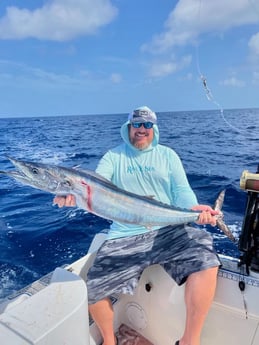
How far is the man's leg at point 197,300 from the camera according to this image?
201 cm

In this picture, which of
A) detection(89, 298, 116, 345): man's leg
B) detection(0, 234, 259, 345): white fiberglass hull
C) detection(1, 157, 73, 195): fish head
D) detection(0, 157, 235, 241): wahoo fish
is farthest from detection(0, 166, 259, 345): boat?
detection(1, 157, 73, 195): fish head

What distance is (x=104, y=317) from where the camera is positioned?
7.26 ft

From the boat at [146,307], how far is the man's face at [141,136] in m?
0.83

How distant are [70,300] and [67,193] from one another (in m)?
0.68

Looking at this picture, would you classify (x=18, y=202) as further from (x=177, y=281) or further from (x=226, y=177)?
(x=177, y=281)

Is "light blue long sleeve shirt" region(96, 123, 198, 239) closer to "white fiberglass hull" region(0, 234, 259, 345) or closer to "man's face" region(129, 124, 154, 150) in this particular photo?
"man's face" region(129, 124, 154, 150)

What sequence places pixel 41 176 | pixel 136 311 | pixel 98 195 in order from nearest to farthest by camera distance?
pixel 41 176, pixel 98 195, pixel 136 311

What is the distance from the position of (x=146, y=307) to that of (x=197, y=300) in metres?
0.57

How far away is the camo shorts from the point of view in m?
2.12

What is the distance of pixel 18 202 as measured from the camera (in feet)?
24.3

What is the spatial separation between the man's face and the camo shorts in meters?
0.70

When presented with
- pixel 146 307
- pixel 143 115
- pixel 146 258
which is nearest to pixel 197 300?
pixel 146 258

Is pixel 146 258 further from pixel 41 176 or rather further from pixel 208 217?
pixel 41 176

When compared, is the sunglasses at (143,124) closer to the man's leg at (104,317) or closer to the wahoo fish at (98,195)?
the wahoo fish at (98,195)
